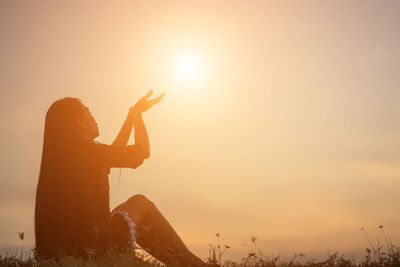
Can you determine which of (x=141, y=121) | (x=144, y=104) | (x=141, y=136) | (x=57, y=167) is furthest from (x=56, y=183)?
(x=144, y=104)

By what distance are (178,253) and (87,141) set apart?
2303mm

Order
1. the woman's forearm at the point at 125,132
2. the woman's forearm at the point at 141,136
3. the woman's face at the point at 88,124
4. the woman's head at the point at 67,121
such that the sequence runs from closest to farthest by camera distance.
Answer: the woman's head at the point at 67,121
the woman's face at the point at 88,124
the woman's forearm at the point at 141,136
the woman's forearm at the point at 125,132

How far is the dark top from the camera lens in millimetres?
8414

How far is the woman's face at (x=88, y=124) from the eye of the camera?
8.85 meters

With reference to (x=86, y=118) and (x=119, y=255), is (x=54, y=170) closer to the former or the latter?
(x=86, y=118)

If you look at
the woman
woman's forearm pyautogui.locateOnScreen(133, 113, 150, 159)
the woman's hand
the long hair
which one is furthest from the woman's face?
the woman's hand

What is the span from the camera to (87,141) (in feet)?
29.0

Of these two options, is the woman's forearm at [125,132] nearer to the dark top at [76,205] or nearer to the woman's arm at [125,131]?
the woman's arm at [125,131]

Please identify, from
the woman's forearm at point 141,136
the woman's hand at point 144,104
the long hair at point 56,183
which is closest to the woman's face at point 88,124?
the long hair at point 56,183

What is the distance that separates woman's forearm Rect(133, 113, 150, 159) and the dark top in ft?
2.41

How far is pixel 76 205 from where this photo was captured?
28.1 feet

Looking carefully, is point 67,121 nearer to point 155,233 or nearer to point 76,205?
point 76,205

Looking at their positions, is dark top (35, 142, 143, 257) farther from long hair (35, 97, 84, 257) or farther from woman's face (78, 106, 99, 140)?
woman's face (78, 106, 99, 140)

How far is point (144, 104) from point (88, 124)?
5.15 feet
